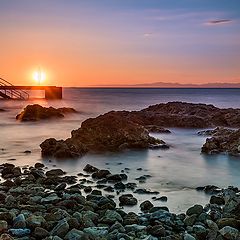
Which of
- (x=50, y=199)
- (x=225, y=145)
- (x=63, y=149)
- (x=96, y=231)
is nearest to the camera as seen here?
(x=96, y=231)

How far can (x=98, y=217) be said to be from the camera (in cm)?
783

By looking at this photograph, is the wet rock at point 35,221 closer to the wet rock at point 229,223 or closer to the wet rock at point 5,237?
the wet rock at point 5,237

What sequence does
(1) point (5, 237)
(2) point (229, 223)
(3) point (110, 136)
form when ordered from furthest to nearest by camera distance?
(3) point (110, 136)
(2) point (229, 223)
(1) point (5, 237)

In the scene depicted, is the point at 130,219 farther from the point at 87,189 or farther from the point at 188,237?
the point at 87,189

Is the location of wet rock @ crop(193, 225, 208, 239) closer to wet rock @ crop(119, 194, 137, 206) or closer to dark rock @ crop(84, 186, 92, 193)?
wet rock @ crop(119, 194, 137, 206)

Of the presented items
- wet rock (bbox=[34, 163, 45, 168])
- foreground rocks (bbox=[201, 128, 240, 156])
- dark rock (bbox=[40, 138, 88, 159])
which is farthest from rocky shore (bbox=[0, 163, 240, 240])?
foreground rocks (bbox=[201, 128, 240, 156])

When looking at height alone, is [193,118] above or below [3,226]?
above

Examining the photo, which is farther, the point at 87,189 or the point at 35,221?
the point at 87,189

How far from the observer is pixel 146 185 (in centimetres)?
1132

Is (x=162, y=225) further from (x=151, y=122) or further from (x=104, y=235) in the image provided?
(x=151, y=122)

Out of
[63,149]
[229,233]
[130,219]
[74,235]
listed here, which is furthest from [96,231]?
[63,149]

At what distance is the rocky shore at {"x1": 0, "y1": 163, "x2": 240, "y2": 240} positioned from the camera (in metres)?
6.86

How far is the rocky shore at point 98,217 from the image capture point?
22.5ft

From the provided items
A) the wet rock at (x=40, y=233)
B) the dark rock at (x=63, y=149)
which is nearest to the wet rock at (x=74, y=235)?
the wet rock at (x=40, y=233)
